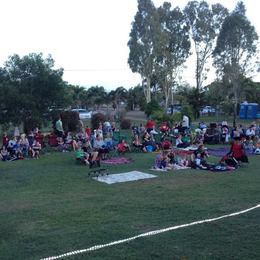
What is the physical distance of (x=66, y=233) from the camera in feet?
21.9

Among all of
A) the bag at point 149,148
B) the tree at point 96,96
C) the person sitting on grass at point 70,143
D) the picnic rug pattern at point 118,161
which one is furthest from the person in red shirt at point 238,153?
the tree at point 96,96

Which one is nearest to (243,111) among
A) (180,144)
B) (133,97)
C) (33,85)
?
(133,97)

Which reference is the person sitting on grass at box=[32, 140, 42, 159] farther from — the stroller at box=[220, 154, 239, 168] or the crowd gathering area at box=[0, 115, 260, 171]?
the stroller at box=[220, 154, 239, 168]

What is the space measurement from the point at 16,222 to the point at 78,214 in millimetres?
1187

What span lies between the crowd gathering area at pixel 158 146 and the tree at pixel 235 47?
20.9m

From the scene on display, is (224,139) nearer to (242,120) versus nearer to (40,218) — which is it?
(40,218)

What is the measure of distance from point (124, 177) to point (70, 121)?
14.3 meters

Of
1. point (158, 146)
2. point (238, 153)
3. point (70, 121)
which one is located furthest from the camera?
point (70, 121)

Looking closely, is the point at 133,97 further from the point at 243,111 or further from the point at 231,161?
the point at 231,161

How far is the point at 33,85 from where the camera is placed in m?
22.8

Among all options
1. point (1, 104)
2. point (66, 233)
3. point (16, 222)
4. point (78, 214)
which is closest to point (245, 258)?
point (66, 233)

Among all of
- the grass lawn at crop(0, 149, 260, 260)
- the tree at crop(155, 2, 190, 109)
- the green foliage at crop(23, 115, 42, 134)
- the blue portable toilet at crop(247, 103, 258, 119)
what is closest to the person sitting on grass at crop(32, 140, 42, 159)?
the grass lawn at crop(0, 149, 260, 260)

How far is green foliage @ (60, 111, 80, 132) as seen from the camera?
24.9 m

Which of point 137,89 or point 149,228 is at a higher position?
point 137,89
